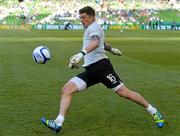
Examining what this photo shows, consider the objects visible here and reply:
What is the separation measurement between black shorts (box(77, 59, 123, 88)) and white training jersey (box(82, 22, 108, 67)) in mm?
88

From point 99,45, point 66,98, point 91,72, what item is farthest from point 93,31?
point 66,98

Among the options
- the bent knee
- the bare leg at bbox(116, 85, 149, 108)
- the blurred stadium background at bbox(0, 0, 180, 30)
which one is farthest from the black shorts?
the blurred stadium background at bbox(0, 0, 180, 30)

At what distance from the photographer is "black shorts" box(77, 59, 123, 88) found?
8.60 m

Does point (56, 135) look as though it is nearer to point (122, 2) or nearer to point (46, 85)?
point (46, 85)

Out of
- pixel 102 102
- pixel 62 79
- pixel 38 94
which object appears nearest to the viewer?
pixel 102 102

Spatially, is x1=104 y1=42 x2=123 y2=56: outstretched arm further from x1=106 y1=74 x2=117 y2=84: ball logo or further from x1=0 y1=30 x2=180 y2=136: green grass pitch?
x1=0 y1=30 x2=180 y2=136: green grass pitch

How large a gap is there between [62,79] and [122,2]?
291 ft

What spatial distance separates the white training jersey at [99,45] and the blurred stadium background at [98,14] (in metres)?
80.9

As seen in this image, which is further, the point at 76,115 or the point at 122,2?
the point at 122,2

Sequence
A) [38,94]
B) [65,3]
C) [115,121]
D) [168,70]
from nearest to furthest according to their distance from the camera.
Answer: [115,121], [38,94], [168,70], [65,3]

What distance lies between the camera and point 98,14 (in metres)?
98.2

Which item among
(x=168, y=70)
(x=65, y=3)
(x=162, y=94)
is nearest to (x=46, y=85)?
(x=162, y=94)

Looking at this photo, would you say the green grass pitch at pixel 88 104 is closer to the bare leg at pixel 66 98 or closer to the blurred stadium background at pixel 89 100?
the blurred stadium background at pixel 89 100

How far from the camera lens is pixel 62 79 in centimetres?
1658
